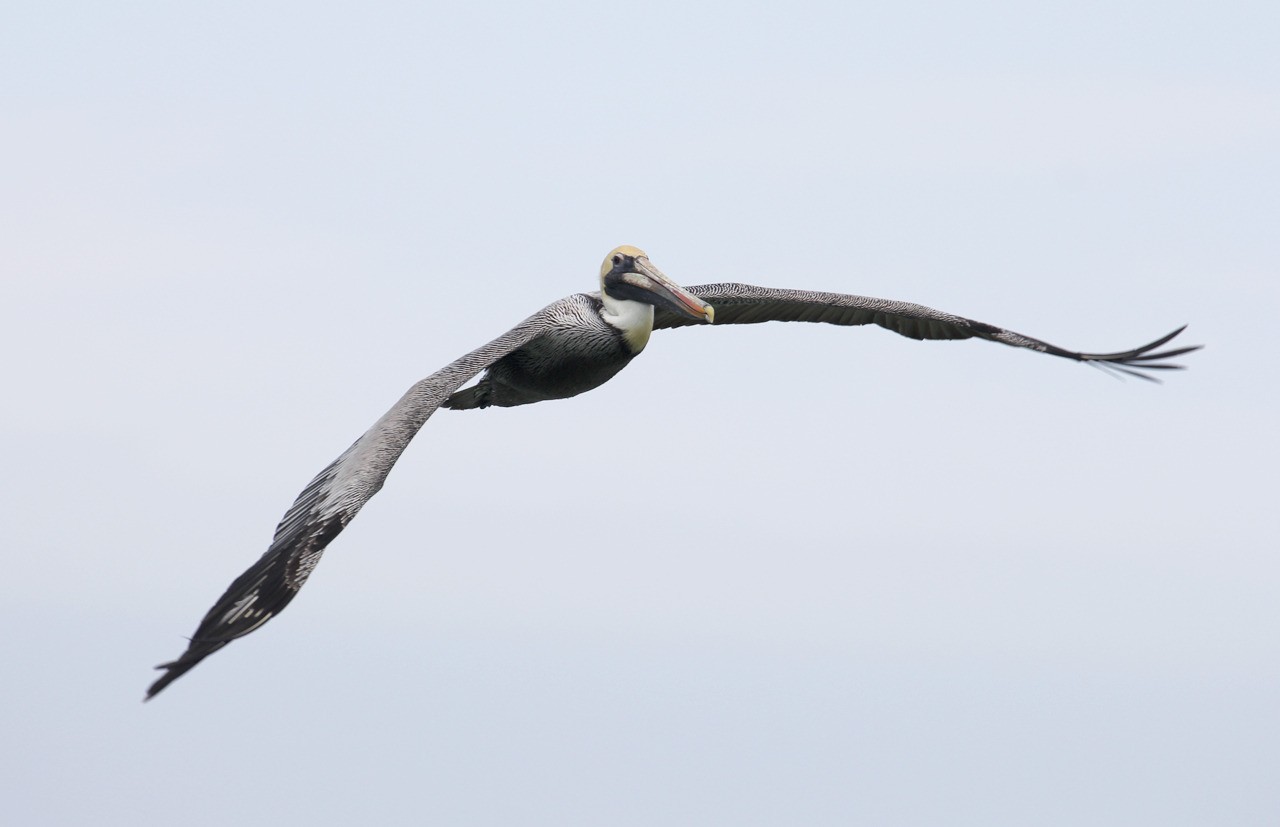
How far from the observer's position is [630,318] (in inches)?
667

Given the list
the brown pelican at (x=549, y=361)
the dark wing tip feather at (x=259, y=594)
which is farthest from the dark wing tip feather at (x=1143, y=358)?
the dark wing tip feather at (x=259, y=594)

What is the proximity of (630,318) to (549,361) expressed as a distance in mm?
837

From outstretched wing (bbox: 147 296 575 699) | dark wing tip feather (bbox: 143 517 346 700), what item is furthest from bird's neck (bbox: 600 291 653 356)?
dark wing tip feather (bbox: 143 517 346 700)

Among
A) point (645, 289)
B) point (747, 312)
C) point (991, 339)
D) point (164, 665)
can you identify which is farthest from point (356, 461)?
point (991, 339)

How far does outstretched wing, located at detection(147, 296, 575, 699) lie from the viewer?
12023 millimetres

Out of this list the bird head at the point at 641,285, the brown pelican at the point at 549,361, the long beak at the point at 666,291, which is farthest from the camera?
the bird head at the point at 641,285

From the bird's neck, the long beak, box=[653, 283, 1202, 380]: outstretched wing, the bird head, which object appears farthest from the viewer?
box=[653, 283, 1202, 380]: outstretched wing

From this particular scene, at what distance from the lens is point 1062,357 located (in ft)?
58.7

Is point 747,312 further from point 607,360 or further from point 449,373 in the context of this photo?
point 449,373

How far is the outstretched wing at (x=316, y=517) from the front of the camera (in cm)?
1202

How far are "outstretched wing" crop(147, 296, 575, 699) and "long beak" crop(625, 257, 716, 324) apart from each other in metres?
1.65

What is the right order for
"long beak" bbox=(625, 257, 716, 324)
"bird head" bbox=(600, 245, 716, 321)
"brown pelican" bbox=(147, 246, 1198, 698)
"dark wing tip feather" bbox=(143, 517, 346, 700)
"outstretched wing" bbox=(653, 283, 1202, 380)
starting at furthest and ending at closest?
1. "outstretched wing" bbox=(653, 283, 1202, 380)
2. "bird head" bbox=(600, 245, 716, 321)
3. "long beak" bbox=(625, 257, 716, 324)
4. "brown pelican" bbox=(147, 246, 1198, 698)
5. "dark wing tip feather" bbox=(143, 517, 346, 700)

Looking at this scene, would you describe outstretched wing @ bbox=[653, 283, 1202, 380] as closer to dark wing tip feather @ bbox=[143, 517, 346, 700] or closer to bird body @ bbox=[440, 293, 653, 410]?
bird body @ bbox=[440, 293, 653, 410]

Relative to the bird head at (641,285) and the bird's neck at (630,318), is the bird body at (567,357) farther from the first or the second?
the bird head at (641,285)
